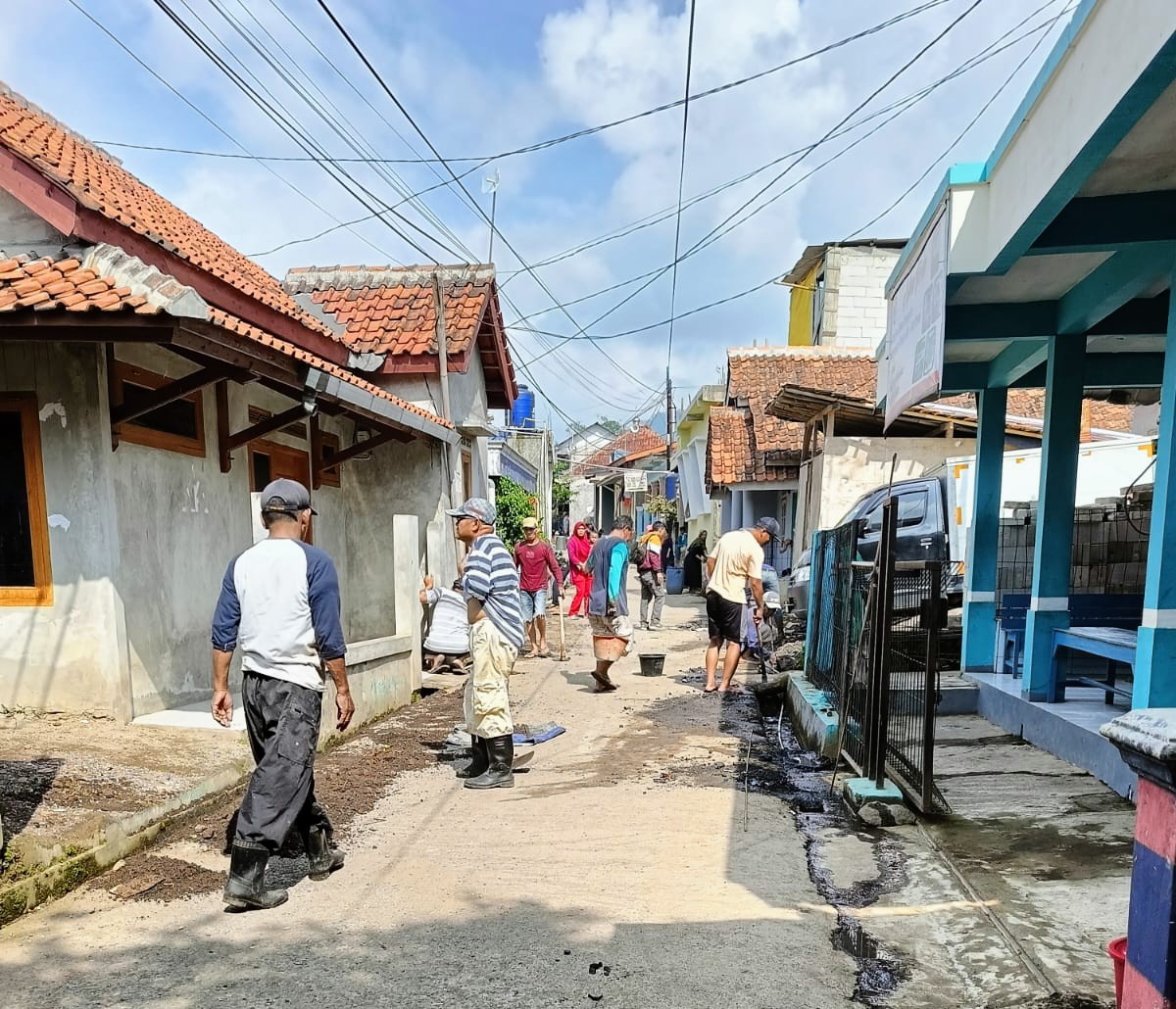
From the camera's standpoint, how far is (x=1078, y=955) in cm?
287

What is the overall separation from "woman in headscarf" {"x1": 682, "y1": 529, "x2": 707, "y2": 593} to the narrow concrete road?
1788 centimetres

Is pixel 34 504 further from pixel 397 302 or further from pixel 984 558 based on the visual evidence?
pixel 984 558

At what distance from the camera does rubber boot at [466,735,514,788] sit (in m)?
5.31

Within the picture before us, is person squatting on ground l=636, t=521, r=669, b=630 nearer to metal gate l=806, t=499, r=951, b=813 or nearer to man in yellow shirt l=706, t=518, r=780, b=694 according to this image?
man in yellow shirt l=706, t=518, r=780, b=694

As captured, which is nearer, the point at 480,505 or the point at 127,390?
the point at 480,505

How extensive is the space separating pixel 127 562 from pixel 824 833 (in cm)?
494

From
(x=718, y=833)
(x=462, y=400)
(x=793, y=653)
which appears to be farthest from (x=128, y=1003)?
(x=462, y=400)

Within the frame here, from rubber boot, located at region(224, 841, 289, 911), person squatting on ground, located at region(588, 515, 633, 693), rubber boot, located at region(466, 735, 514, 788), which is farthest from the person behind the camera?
person squatting on ground, located at region(588, 515, 633, 693)

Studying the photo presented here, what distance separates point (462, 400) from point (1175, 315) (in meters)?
9.49

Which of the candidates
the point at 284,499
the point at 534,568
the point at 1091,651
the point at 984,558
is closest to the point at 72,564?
the point at 284,499

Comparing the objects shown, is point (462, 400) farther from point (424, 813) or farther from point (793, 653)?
point (424, 813)

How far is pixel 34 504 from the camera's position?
548 centimetres

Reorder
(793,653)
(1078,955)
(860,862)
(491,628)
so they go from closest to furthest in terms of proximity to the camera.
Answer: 1. (1078,955)
2. (860,862)
3. (491,628)
4. (793,653)

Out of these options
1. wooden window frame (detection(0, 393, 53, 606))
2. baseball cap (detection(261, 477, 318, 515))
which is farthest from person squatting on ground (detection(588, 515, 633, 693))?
baseball cap (detection(261, 477, 318, 515))
